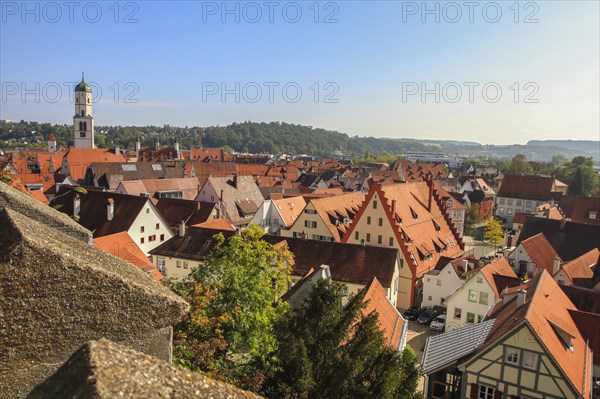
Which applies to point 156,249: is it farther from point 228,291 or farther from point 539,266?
point 539,266

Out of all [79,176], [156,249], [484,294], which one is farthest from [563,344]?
[79,176]

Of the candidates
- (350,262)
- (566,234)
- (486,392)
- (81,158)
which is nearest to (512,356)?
(486,392)

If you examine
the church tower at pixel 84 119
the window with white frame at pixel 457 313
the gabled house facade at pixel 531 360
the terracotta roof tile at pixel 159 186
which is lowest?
the window with white frame at pixel 457 313

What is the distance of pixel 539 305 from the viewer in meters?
21.3

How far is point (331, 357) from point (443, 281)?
77.4 ft

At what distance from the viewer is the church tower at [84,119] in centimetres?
10681

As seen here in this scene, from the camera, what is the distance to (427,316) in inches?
1342

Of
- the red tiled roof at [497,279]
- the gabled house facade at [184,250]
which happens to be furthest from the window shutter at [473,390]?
the gabled house facade at [184,250]

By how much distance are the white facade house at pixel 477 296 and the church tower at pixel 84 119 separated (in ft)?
320

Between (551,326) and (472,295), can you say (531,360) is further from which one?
(472,295)

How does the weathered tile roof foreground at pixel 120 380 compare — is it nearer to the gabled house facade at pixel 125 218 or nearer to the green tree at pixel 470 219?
the gabled house facade at pixel 125 218

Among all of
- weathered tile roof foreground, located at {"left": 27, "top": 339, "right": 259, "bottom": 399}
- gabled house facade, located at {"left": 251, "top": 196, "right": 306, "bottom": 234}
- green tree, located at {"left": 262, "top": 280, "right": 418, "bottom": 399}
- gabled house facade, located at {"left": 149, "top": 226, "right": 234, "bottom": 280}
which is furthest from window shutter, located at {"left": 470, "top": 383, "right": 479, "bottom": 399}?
gabled house facade, located at {"left": 251, "top": 196, "right": 306, "bottom": 234}

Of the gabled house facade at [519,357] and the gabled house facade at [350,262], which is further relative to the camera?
the gabled house facade at [350,262]

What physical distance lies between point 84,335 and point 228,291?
9.35 meters
